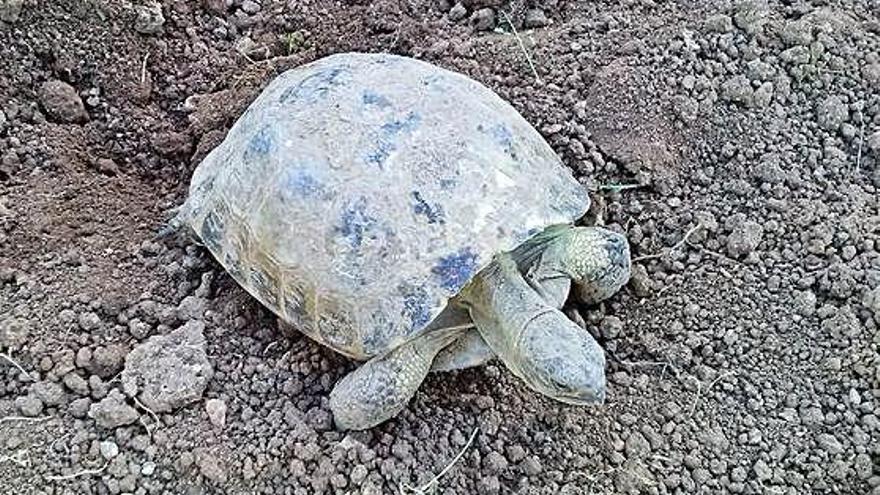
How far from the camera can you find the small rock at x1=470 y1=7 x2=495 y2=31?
443 cm

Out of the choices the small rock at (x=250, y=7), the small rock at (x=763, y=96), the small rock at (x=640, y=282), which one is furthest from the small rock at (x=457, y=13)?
the small rock at (x=640, y=282)

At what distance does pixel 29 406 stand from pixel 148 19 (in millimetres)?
1556

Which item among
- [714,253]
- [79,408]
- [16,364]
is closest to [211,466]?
[79,408]

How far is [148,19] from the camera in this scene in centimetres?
434

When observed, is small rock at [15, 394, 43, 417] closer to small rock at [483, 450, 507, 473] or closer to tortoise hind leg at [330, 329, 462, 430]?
tortoise hind leg at [330, 329, 462, 430]

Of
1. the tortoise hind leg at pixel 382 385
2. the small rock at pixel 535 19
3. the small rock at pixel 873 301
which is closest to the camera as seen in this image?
the tortoise hind leg at pixel 382 385

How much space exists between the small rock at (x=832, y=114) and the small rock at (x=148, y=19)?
239cm

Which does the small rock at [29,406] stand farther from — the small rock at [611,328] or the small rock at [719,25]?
the small rock at [719,25]

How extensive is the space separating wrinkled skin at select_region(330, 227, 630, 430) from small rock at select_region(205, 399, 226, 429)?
0.33m

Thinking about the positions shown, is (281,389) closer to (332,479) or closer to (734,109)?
(332,479)

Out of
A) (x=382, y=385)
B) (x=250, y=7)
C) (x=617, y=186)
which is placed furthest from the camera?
(x=250, y=7)

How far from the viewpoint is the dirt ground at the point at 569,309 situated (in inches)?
137

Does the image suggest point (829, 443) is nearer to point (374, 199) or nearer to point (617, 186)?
point (617, 186)

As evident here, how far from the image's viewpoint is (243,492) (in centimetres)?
342
